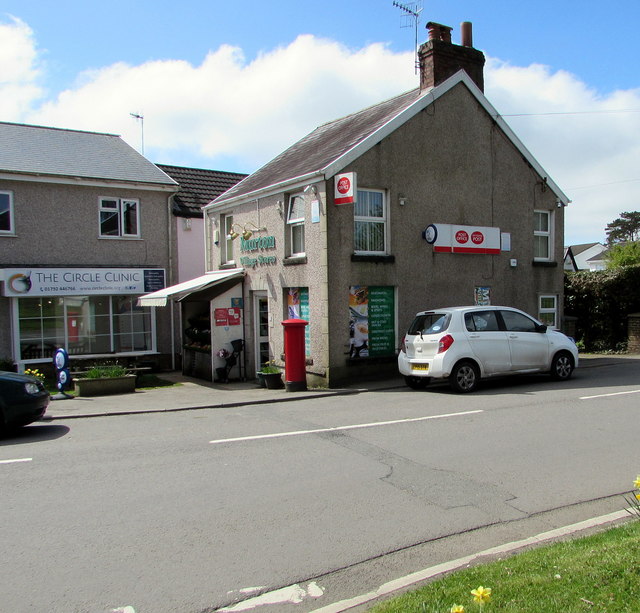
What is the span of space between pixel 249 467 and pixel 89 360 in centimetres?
1344

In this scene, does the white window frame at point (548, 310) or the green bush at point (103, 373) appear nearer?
the green bush at point (103, 373)

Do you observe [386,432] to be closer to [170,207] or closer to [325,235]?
[325,235]

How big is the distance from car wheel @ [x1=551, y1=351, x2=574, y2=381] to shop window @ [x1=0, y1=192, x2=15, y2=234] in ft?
49.6

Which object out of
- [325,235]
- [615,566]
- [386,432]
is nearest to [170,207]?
[325,235]

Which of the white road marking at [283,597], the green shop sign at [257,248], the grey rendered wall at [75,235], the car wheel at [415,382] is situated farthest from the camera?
the grey rendered wall at [75,235]

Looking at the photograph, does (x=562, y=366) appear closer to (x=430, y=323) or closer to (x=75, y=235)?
(x=430, y=323)

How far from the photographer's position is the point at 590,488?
630 cm

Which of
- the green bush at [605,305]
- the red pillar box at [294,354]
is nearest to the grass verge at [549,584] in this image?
the red pillar box at [294,354]

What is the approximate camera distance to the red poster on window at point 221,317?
16422mm

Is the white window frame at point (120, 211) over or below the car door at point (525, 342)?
over

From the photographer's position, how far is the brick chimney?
53.3ft

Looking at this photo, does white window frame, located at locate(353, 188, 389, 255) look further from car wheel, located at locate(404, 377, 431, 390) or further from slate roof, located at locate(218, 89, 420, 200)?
car wheel, located at locate(404, 377, 431, 390)

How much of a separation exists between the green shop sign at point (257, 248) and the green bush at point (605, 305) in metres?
12.0

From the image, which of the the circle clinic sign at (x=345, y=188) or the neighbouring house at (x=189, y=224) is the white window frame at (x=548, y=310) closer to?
the the circle clinic sign at (x=345, y=188)
